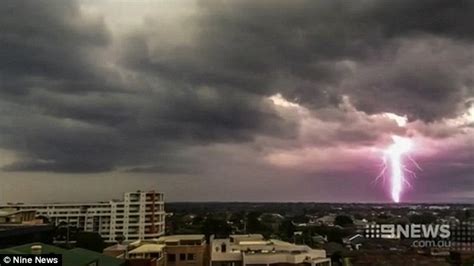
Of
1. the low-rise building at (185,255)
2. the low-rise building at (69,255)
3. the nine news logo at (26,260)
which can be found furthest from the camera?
the low-rise building at (185,255)

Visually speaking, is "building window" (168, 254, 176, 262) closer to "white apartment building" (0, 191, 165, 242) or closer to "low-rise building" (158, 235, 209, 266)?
"low-rise building" (158, 235, 209, 266)

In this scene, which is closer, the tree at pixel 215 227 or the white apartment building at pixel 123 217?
the tree at pixel 215 227

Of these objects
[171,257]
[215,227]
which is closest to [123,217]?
[215,227]

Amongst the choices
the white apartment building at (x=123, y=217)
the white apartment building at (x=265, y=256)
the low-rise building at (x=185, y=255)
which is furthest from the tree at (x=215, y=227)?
the low-rise building at (x=185, y=255)

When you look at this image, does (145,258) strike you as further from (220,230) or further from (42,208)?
(42,208)

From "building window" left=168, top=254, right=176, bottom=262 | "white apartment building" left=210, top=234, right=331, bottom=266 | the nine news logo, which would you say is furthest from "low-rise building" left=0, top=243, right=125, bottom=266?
"white apartment building" left=210, top=234, right=331, bottom=266

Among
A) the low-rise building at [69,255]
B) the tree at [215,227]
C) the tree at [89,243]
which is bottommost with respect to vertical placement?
the tree at [89,243]

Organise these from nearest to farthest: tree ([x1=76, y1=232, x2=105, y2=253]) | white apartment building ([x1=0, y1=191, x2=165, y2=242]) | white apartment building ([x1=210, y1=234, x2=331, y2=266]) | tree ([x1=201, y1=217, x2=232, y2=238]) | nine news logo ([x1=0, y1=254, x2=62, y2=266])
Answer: nine news logo ([x1=0, y1=254, x2=62, y2=266]), white apartment building ([x1=210, y1=234, x2=331, y2=266]), tree ([x1=76, y1=232, x2=105, y2=253]), tree ([x1=201, y1=217, x2=232, y2=238]), white apartment building ([x1=0, y1=191, x2=165, y2=242])

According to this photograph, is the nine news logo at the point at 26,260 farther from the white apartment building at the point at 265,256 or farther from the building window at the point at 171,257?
the building window at the point at 171,257

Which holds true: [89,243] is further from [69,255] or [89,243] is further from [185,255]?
[69,255]
